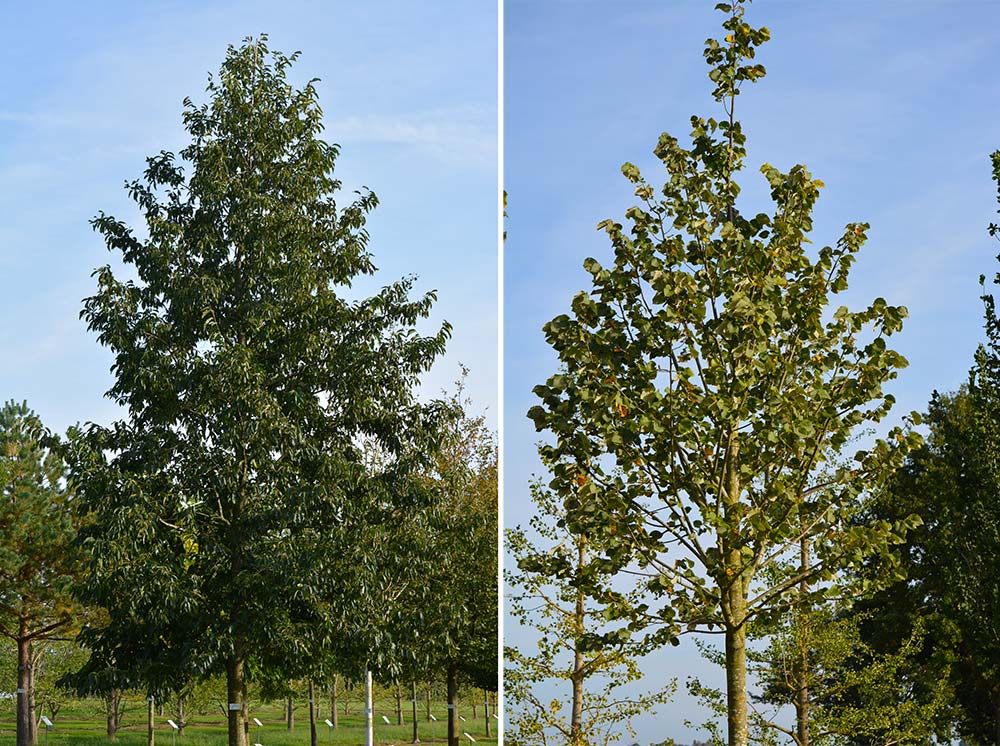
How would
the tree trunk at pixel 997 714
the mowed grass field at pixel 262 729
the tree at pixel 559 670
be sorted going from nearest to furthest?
1. the tree at pixel 559 670
2. the tree trunk at pixel 997 714
3. the mowed grass field at pixel 262 729

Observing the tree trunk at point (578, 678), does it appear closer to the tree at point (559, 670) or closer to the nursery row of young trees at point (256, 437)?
the tree at point (559, 670)

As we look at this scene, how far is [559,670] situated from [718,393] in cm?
259

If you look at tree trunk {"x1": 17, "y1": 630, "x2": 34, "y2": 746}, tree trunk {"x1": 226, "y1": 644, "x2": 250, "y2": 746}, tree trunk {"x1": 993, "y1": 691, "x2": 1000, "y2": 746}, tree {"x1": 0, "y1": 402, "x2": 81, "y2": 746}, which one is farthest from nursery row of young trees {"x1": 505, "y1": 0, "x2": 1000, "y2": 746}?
tree trunk {"x1": 17, "y1": 630, "x2": 34, "y2": 746}

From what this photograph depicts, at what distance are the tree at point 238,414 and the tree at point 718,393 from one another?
346cm

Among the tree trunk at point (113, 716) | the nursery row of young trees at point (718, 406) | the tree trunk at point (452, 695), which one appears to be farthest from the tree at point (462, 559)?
the tree trunk at point (113, 716)

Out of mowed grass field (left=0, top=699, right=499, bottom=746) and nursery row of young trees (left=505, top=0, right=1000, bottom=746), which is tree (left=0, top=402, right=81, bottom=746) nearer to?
mowed grass field (left=0, top=699, right=499, bottom=746)

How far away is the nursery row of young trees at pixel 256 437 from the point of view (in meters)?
6.60

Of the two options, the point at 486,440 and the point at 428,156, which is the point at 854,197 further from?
the point at 486,440

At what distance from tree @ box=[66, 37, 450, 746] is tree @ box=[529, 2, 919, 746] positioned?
3.46 metres

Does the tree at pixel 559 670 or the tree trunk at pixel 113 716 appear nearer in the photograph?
the tree at pixel 559 670

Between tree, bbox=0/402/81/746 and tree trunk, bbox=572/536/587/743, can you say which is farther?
tree, bbox=0/402/81/746

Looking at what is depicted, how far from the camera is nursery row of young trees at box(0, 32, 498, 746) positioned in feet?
21.6

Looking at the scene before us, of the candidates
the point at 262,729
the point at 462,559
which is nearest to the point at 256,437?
the point at 462,559

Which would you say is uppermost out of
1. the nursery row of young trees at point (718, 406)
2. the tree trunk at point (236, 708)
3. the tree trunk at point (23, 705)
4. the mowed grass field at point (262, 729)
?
the nursery row of young trees at point (718, 406)
